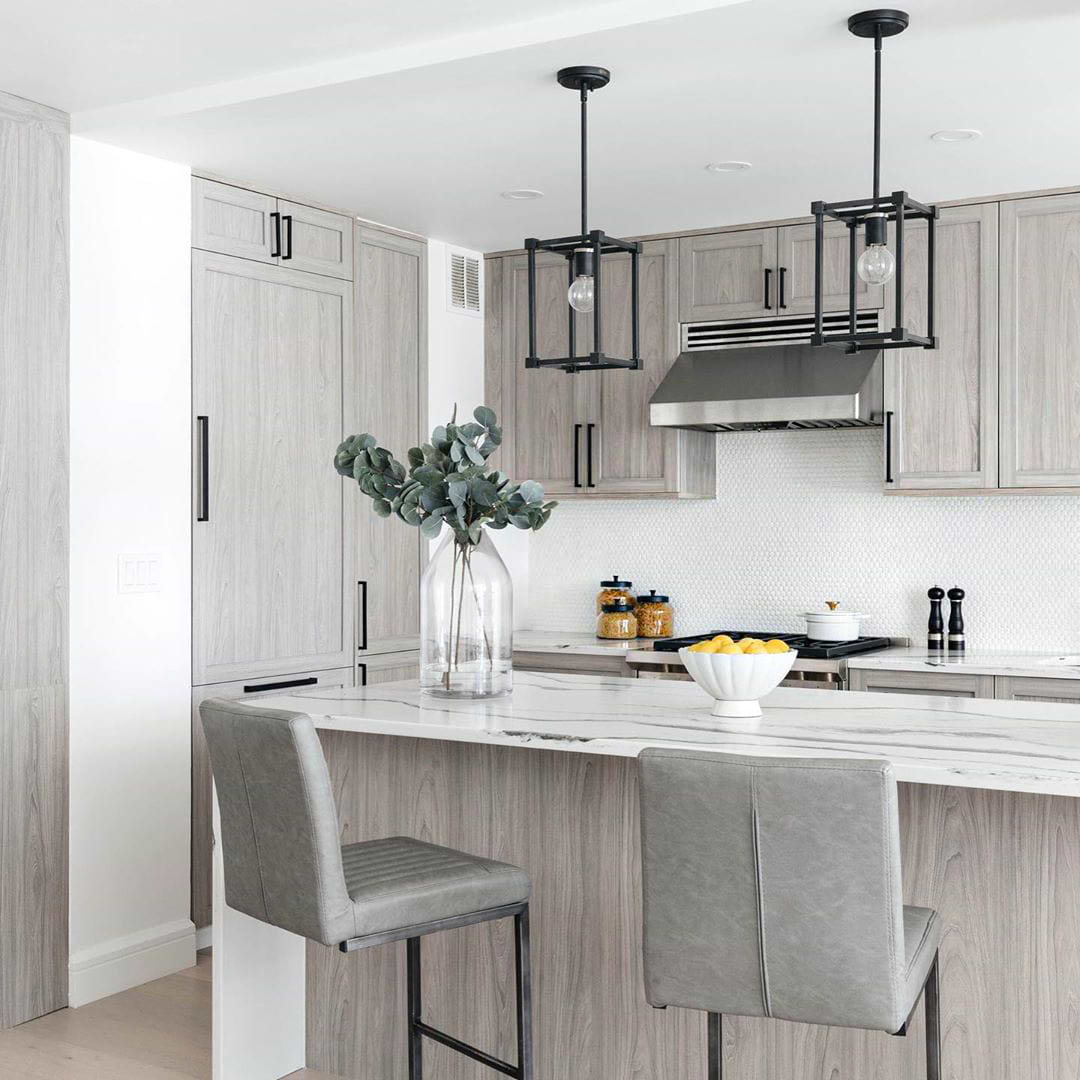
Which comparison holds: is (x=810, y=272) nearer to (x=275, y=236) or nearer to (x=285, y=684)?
(x=275, y=236)

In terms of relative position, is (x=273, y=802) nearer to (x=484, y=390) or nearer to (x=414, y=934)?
(x=414, y=934)

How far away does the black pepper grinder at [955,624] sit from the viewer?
4754 millimetres

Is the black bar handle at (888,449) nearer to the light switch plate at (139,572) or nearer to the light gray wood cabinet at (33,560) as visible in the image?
the light switch plate at (139,572)

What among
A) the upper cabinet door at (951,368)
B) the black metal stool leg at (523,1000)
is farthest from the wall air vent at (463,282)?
the black metal stool leg at (523,1000)

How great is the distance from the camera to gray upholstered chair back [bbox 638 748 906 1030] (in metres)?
1.90

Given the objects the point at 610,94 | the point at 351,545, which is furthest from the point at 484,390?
the point at 610,94

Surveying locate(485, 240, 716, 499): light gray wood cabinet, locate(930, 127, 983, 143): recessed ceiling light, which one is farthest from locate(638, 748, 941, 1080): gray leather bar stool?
locate(485, 240, 716, 499): light gray wood cabinet

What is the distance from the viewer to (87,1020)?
3.60 m

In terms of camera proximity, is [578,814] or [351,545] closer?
[578,814]

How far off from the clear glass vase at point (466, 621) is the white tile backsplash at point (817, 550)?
2415 mm

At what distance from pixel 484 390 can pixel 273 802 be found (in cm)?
332

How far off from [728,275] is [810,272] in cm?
32

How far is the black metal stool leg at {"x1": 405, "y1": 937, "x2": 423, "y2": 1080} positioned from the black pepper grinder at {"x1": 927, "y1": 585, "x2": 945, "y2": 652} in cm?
270

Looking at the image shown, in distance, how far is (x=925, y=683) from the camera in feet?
14.4
